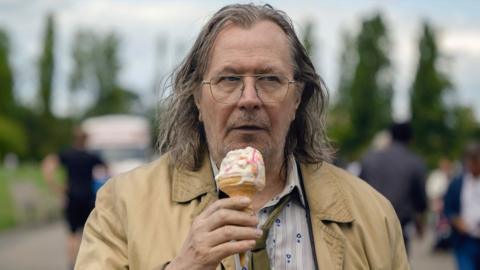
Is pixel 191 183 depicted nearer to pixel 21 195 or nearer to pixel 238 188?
pixel 238 188

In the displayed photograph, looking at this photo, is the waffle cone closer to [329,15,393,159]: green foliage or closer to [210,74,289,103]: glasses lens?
[210,74,289,103]: glasses lens

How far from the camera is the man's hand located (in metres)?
2.72

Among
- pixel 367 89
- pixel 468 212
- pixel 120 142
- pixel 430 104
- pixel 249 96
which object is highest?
pixel 249 96

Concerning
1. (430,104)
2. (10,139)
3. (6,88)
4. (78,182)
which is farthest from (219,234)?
(6,88)

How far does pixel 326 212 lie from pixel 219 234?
0.67 metres

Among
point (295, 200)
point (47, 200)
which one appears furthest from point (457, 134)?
point (295, 200)

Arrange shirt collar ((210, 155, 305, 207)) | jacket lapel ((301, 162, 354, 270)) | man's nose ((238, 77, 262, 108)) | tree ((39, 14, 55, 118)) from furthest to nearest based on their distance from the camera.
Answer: tree ((39, 14, 55, 118)) → shirt collar ((210, 155, 305, 207)) → jacket lapel ((301, 162, 354, 270)) → man's nose ((238, 77, 262, 108))

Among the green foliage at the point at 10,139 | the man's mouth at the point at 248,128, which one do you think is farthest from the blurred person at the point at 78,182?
the green foliage at the point at 10,139

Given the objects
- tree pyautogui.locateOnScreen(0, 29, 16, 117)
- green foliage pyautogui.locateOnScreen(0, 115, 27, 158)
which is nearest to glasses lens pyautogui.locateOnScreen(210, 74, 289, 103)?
green foliage pyautogui.locateOnScreen(0, 115, 27, 158)

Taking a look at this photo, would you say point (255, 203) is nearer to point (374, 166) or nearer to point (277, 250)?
point (277, 250)

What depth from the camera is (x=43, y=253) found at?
790 inches

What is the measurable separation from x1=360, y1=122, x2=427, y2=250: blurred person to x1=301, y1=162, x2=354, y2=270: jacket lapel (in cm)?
608

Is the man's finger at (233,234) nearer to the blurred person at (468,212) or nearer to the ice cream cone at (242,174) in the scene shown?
the ice cream cone at (242,174)

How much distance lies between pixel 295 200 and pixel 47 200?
32.2 metres
